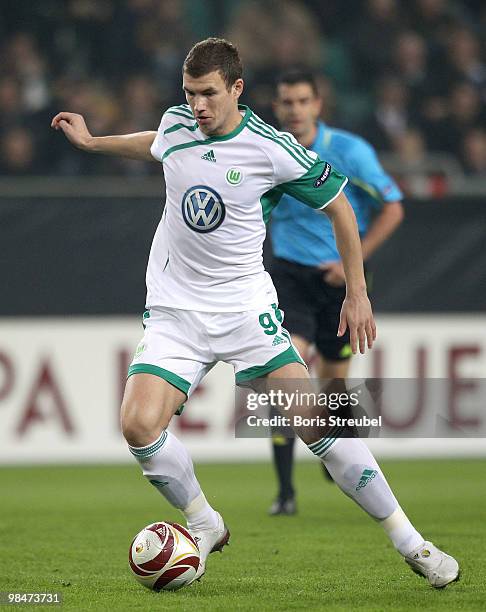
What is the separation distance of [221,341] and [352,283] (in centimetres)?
57

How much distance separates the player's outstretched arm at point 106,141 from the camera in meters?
5.36

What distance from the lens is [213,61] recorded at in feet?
16.4

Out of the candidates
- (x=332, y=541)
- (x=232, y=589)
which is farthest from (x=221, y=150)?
(x=332, y=541)

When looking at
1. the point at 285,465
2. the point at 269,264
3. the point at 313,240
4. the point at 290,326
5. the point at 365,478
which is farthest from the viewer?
the point at 269,264

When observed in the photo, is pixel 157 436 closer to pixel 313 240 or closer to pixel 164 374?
pixel 164 374

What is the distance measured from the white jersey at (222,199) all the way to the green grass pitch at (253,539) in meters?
1.14

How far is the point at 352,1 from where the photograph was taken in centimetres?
1369

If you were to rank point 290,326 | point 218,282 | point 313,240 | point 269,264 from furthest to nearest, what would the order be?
point 269,264 < point 313,240 < point 290,326 < point 218,282

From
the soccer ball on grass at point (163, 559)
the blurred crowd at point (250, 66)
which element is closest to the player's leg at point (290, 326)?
the soccer ball on grass at point (163, 559)

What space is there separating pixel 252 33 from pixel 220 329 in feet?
26.6

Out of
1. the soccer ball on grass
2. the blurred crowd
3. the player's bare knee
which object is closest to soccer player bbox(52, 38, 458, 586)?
the player's bare knee

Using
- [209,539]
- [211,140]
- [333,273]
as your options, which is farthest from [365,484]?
[333,273]

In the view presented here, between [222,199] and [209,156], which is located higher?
[209,156]

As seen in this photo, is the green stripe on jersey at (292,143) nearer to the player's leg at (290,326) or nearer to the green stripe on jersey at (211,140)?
the green stripe on jersey at (211,140)
